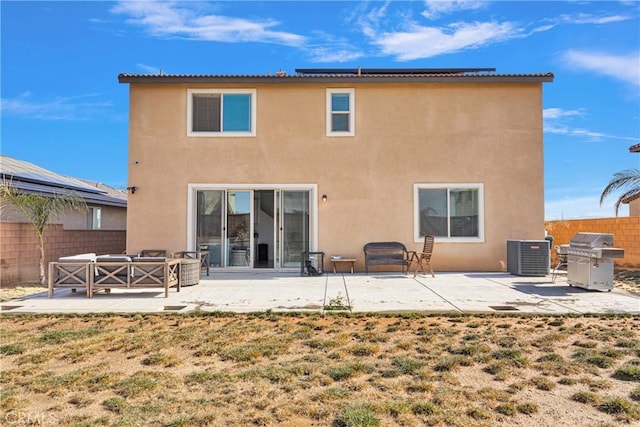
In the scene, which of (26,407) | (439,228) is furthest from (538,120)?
(26,407)

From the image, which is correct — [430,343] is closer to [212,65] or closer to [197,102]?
[197,102]

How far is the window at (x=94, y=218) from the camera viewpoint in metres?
16.2

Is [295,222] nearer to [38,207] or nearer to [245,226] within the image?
[245,226]

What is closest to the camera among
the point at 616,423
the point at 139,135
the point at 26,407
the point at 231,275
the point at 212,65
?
the point at 616,423

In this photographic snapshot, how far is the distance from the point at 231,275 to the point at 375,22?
907cm

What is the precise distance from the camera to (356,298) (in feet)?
26.8

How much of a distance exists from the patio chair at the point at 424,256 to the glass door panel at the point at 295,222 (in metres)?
3.29

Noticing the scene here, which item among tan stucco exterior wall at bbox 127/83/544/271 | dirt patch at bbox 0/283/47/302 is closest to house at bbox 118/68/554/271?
tan stucco exterior wall at bbox 127/83/544/271

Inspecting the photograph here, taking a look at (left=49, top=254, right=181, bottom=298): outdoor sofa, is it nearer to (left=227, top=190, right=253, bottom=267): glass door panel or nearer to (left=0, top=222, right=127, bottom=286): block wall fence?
(left=0, top=222, right=127, bottom=286): block wall fence

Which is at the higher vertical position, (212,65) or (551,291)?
(212,65)

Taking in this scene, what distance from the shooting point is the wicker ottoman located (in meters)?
9.35

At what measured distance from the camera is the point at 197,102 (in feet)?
41.7

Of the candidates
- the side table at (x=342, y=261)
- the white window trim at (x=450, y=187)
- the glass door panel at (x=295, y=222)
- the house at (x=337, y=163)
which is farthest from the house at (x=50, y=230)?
the white window trim at (x=450, y=187)

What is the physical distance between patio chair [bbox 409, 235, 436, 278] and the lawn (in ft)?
16.0
